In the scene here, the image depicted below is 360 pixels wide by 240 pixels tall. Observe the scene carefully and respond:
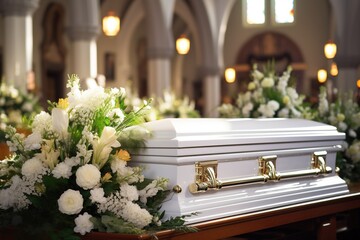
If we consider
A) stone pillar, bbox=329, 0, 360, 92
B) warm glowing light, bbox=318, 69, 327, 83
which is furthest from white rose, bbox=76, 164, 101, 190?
warm glowing light, bbox=318, 69, 327, 83

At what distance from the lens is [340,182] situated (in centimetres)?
447

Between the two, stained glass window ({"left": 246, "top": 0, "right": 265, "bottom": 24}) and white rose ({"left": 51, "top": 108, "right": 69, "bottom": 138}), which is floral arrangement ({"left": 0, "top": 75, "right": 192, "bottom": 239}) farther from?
stained glass window ({"left": 246, "top": 0, "right": 265, "bottom": 24})

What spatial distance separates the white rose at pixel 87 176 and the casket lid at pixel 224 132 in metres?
0.41

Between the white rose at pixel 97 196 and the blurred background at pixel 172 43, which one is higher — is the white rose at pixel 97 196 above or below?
below

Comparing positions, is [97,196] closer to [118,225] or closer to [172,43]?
[118,225]

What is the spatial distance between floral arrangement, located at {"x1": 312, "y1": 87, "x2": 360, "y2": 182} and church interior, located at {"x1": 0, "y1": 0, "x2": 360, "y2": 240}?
0.01m

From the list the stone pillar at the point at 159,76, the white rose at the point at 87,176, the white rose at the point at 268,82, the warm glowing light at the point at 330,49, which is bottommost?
the white rose at the point at 87,176

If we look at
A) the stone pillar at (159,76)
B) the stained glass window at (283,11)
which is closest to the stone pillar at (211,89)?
the stone pillar at (159,76)

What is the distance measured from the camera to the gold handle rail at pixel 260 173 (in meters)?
3.26

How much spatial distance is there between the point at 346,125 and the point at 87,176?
12.4 ft

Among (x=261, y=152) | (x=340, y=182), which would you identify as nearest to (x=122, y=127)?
(x=261, y=152)

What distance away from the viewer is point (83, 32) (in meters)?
15.4

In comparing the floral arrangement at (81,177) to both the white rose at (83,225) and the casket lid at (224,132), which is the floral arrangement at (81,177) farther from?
the casket lid at (224,132)

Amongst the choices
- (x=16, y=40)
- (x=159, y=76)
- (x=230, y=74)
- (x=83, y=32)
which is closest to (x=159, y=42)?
(x=159, y=76)
